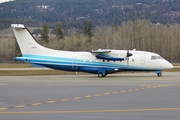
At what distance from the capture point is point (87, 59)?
3650cm

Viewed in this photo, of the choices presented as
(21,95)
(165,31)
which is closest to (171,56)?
(165,31)

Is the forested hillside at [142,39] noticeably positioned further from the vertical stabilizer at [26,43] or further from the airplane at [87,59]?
the vertical stabilizer at [26,43]

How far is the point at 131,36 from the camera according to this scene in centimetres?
9431

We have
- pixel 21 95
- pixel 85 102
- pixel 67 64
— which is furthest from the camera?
pixel 67 64

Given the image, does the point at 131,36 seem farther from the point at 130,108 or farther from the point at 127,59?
the point at 130,108

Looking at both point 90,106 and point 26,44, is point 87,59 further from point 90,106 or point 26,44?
point 90,106

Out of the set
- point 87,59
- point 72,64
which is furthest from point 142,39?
point 72,64

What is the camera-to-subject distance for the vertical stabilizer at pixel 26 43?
36.2 metres

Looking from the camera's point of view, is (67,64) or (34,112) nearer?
(34,112)

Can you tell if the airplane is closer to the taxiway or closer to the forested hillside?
the taxiway

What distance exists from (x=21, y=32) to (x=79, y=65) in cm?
571

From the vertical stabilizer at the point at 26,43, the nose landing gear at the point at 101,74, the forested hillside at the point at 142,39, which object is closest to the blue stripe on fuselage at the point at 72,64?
the nose landing gear at the point at 101,74

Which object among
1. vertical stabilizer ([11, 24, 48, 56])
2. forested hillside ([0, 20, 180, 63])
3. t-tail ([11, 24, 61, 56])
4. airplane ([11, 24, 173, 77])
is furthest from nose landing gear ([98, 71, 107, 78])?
forested hillside ([0, 20, 180, 63])

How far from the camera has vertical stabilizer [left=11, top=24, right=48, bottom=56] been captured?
36250mm
